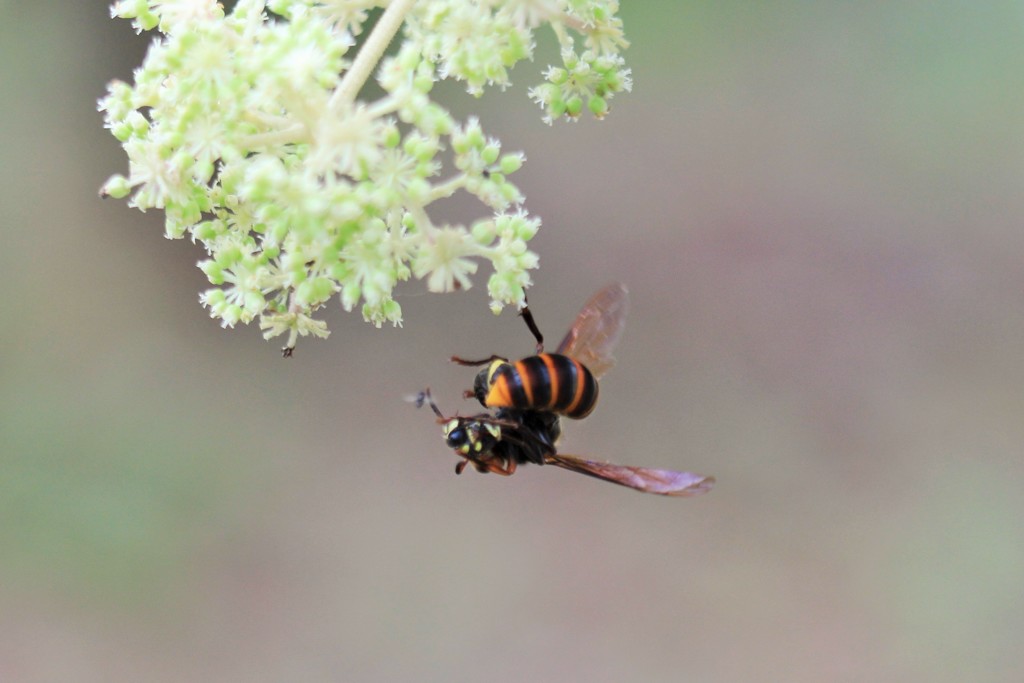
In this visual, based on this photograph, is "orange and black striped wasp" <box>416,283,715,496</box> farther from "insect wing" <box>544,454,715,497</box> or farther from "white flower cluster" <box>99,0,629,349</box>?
"white flower cluster" <box>99,0,629,349</box>

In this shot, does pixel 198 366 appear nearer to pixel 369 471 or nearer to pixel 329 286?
pixel 369 471

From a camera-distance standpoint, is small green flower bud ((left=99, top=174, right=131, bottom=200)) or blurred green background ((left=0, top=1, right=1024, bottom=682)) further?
blurred green background ((left=0, top=1, right=1024, bottom=682))

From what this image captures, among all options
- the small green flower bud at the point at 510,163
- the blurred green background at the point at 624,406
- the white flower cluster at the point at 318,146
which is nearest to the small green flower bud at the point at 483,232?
the white flower cluster at the point at 318,146

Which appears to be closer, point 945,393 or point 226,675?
point 226,675

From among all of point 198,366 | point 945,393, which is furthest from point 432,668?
point 945,393

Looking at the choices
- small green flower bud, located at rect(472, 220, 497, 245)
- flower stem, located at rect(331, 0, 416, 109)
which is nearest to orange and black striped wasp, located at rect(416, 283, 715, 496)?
small green flower bud, located at rect(472, 220, 497, 245)

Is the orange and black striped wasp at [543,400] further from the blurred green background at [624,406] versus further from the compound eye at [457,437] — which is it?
the blurred green background at [624,406]

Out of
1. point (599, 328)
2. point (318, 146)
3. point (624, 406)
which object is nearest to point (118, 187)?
point (318, 146)
